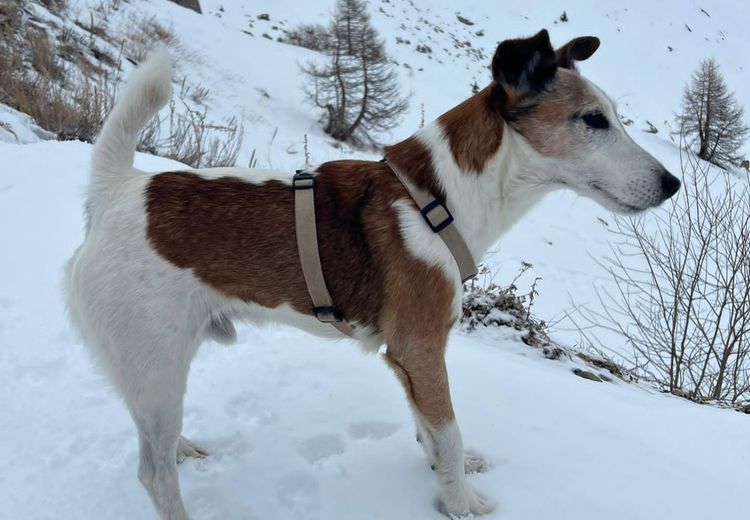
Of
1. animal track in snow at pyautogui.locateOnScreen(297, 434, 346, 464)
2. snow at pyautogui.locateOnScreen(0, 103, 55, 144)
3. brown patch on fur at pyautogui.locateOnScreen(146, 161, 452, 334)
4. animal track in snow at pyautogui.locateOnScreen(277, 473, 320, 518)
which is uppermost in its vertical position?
brown patch on fur at pyautogui.locateOnScreen(146, 161, 452, 334)

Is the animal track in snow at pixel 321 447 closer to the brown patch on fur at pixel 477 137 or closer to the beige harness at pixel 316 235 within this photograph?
the beige harness at pixel 316 235

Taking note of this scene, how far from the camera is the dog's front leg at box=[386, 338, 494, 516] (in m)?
1.83

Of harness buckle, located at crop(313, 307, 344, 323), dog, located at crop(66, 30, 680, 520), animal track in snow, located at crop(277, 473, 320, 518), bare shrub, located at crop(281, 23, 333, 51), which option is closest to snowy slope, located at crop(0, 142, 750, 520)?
animal track in snow, located at crop(277, 473, 320, 518)

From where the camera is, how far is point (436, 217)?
1.82 metres

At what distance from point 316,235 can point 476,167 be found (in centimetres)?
62

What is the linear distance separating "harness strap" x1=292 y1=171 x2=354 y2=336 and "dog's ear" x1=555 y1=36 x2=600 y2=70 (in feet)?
3.50

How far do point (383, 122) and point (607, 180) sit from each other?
14.8m

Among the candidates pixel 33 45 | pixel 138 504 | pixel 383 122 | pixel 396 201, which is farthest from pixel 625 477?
pixel 383 122

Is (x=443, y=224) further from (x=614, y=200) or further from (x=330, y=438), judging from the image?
(x=330, y=438)

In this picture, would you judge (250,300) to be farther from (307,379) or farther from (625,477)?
(625,477)

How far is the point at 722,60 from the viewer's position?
28203 mm

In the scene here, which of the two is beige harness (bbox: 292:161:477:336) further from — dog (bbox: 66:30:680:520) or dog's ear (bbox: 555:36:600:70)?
dog's ear (bbox: 555:36:600:70)

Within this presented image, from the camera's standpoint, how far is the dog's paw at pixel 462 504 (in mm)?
1864

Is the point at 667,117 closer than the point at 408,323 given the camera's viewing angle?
No
